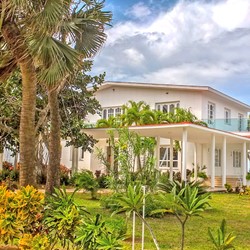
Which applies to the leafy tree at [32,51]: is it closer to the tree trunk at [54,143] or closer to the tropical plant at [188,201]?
the tropical plant at [188,201]

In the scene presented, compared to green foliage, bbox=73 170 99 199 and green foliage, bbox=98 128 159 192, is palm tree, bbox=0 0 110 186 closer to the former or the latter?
green foliage, bbox=98 128 159 192

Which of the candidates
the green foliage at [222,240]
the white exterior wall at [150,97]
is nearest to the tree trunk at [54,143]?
the green foliage at [222,240]

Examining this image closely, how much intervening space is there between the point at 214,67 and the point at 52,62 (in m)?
20.0

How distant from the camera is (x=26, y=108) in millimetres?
8641

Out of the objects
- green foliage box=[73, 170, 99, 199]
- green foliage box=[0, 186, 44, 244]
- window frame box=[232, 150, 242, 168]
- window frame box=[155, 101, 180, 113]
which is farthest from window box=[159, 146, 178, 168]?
green foliage box=[0, 186, 44, 244]

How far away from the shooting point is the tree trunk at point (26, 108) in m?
8.42

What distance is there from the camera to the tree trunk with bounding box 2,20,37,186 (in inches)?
332

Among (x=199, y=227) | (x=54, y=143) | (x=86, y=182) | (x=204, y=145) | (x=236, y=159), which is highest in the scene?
(x=204, y=145)

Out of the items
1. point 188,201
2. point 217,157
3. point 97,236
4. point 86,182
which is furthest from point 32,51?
point 217,157

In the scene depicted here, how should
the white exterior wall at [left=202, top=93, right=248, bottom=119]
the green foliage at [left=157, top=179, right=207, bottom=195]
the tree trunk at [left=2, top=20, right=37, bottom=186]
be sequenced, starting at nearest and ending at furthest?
the green foliage at [left=157, top=179, right=207, bottom=195]
the tree trunk at [left=2, top=20, right=37, bottom=186]
the white exterior wall at [left=202, top=93, right=248, bottom=119]

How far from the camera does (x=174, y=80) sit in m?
36.5

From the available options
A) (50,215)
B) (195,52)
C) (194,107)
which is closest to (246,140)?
(194,107)

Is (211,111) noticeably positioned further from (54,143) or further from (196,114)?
(54,143)

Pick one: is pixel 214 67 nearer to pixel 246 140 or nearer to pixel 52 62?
pixel 246 140
